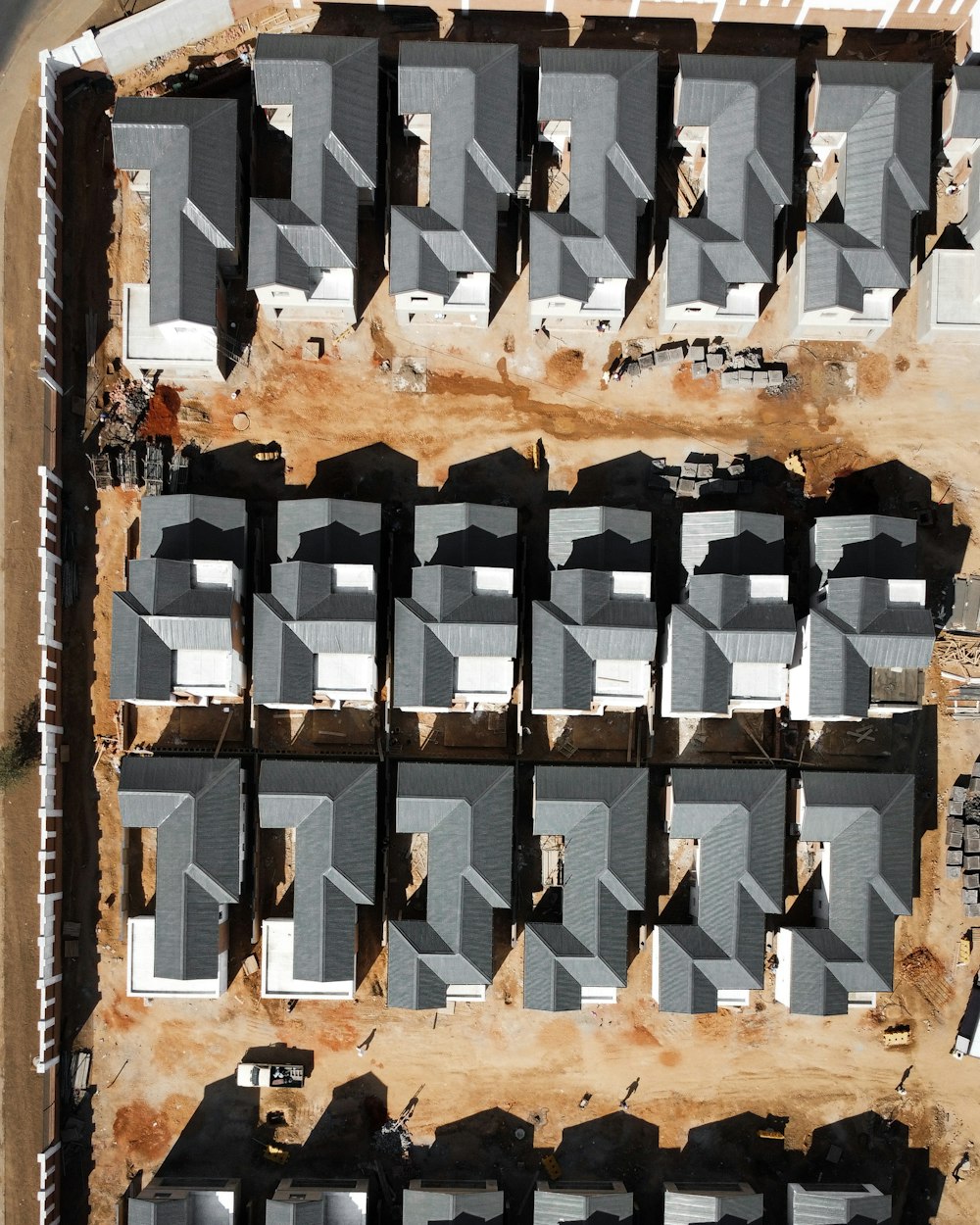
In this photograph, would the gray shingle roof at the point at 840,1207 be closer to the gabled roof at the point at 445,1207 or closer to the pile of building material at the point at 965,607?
the gabled roof at the point at 445,1207

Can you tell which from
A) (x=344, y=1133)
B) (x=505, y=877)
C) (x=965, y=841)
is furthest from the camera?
(x=965, y=841)

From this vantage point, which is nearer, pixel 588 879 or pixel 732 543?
pixel 588 879

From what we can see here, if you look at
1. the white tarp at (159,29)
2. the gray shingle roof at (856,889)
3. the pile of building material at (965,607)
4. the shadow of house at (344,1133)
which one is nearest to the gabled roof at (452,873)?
the shadow of house at (344,1133)

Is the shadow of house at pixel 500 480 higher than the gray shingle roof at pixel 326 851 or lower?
higher

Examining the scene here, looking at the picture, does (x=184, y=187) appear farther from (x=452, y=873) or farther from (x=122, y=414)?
(x=452, y=873)

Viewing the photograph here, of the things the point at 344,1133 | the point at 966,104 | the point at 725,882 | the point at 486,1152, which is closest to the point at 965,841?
the point at 725,882

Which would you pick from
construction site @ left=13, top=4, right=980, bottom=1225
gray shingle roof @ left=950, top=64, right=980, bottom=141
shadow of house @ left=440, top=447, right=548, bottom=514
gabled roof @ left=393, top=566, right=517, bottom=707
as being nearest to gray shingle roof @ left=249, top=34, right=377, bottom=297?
construction site @ left=13, top=4, right=980, bottom=1225
